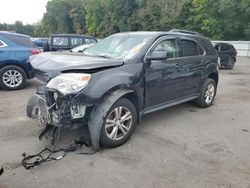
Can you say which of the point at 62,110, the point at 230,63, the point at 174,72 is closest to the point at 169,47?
the point at 174,72

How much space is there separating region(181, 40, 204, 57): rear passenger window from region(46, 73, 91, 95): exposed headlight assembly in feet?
8.48

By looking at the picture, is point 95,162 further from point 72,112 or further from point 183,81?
point 183,81

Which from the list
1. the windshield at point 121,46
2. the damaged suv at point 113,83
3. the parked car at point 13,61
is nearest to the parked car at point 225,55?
the damaged suv at point 113,83

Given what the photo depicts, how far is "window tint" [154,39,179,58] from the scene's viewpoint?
17.4 ft

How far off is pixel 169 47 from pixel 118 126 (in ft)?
6.45

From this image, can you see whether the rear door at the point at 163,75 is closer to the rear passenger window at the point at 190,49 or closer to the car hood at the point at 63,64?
the rear passenger window at the point at 190,49

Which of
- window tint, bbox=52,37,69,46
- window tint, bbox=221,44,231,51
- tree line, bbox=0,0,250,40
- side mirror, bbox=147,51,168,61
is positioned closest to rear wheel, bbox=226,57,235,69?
window tint, bbox=221,44,231,51

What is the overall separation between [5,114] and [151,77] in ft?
10.4

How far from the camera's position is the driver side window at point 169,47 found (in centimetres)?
530

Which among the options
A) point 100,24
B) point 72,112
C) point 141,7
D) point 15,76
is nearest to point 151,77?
point 72,112

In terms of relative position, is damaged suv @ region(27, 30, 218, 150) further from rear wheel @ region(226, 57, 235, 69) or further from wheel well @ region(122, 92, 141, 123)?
rear wheel @ region(226, 57, 235, 69)

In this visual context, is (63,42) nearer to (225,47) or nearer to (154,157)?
(225,47)

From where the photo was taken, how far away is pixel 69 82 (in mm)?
4000

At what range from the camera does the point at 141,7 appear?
50.8m
